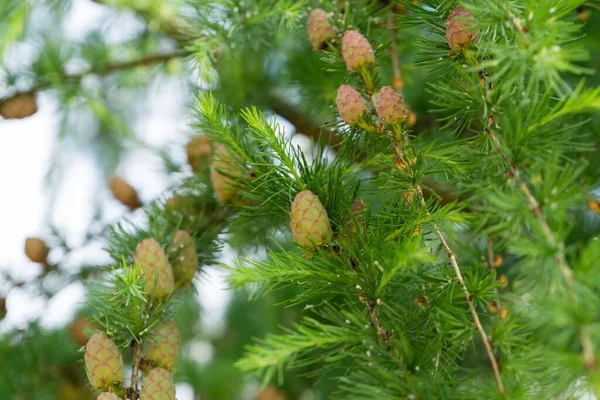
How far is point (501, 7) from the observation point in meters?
0.33

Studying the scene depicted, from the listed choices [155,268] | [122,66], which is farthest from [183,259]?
[122,66]

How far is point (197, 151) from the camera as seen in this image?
0.60 meters

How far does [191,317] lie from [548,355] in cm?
56

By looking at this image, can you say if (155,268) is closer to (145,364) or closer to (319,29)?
(145,364)

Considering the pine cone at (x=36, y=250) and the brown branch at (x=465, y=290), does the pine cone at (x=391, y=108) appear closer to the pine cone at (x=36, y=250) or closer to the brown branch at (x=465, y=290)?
the brown branch at (x=465, y=290)

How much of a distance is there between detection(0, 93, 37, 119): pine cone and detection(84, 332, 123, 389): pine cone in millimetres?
318

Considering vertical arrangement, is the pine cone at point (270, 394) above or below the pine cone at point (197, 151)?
below

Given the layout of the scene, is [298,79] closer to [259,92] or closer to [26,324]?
[259,92]

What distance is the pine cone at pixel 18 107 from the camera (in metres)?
0.63

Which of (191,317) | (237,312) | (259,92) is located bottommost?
(237,312)

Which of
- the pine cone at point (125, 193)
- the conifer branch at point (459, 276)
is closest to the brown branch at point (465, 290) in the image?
the conifer branch at point (459, 276)

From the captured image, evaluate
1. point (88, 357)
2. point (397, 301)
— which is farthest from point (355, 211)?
point (88, 357)

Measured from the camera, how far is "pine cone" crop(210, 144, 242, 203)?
470 millimetres

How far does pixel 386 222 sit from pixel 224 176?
14 cm
